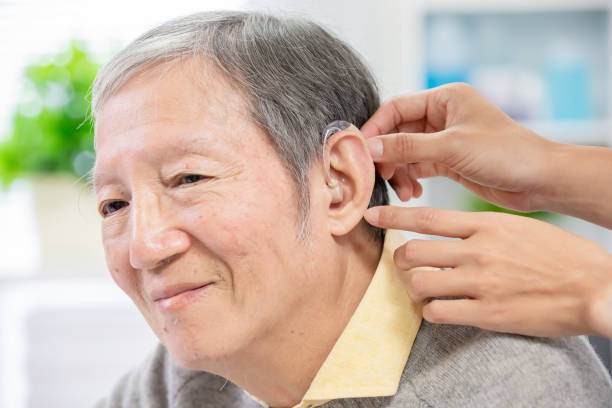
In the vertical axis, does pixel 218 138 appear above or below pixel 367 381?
above

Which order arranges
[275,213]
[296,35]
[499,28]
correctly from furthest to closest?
[499,28] < [296,35] < [275,213]

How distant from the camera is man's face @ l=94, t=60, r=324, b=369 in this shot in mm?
1000

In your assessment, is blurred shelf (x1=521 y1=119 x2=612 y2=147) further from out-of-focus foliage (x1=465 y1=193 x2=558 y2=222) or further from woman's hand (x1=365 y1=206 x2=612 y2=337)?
woman's hand (x1=365 y1=206 x2=612 y2=337)

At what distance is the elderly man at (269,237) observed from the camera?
999mm

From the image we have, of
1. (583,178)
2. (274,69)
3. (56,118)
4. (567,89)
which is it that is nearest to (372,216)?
(274,69)

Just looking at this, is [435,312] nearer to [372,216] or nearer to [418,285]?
[418,285]

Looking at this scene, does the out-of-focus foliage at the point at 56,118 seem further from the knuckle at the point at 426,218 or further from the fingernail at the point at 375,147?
the knuckle at the point at 426,218

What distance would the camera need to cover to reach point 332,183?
3.58ft

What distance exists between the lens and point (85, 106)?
92.0 inches

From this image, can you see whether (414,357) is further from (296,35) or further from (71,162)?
(71,162)

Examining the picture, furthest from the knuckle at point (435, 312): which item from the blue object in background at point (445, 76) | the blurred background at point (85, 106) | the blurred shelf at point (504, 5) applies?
the blurred shelf at point (504, 5)

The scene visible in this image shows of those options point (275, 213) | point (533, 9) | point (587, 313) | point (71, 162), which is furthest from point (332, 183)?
point (533, 9)

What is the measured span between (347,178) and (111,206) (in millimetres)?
397

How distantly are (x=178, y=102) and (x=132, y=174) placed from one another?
0.13 meters
